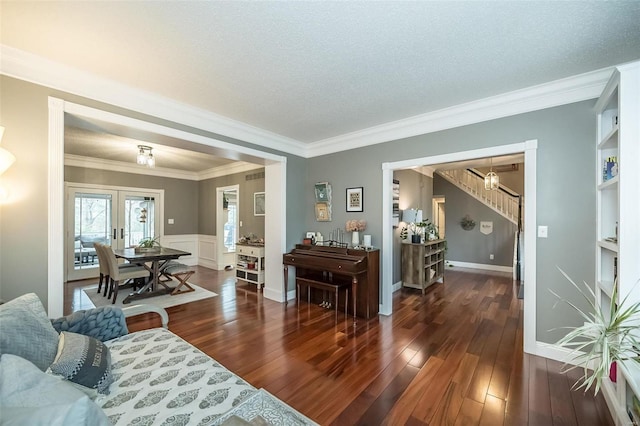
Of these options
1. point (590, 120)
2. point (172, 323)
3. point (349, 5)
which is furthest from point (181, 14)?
point (590, 120)

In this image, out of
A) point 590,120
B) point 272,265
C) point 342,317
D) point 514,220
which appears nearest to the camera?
point 590,120

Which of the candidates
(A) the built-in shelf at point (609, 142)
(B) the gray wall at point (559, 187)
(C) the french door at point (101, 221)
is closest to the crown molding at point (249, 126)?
(B) the gray wall at point (559, 187)

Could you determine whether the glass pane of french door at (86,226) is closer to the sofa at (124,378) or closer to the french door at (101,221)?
the french door at (101,221)

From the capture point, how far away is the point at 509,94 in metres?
2.69

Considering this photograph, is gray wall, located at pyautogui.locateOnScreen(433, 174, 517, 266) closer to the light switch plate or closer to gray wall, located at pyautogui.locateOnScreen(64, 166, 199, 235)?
the light switch plate

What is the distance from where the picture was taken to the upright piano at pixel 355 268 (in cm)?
339

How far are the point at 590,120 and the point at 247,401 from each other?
3.59 meters

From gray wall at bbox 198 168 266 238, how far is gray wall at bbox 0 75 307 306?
3.71 m

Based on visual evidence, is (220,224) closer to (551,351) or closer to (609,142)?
(551,351)

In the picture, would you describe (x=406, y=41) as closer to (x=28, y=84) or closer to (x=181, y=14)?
(x=181, y=14)

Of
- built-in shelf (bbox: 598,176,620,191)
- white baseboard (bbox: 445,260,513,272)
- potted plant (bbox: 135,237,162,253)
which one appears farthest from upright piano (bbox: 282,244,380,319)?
white baseboard (bbox: 445,260,513,272)

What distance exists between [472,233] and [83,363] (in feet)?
25.9

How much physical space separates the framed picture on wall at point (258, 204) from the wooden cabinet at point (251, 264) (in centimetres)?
85

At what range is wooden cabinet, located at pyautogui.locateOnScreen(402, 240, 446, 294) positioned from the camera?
4719 mm
